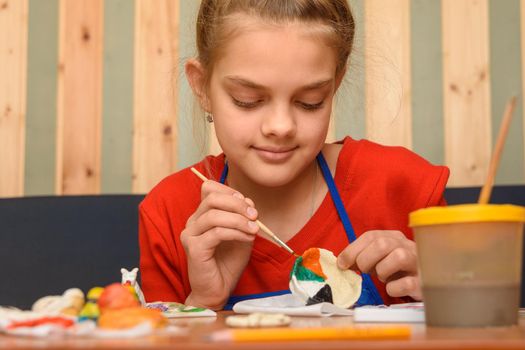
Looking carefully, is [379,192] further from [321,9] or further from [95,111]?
[95,111]

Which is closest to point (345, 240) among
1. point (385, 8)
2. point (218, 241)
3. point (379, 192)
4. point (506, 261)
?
point (379, 192)

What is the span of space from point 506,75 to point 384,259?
4.66 ft

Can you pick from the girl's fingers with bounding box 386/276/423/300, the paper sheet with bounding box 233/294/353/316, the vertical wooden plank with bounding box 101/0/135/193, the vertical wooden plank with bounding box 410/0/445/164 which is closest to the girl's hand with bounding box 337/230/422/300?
the girl's fingers with bounding box 386/276/423/300

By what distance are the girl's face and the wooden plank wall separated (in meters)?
0.98

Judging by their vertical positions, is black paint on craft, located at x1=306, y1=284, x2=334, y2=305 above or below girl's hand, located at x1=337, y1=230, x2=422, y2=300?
below

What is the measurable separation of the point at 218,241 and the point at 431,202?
467 mm

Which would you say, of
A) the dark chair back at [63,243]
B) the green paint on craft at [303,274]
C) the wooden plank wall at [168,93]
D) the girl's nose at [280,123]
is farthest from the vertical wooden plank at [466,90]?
the green paint on craft at [303,274]

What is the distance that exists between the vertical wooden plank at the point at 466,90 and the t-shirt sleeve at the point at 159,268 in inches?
43.4

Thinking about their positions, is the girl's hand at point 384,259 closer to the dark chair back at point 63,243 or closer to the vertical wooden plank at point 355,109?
the dark chair back at point 63,243

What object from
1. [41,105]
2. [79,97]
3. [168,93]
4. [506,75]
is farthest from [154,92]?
[506,75]

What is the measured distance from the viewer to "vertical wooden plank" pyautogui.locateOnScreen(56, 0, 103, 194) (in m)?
2.25

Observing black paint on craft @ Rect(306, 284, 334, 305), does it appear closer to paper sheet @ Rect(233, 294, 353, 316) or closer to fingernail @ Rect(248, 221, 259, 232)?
paper sheet @ Rect(233, 294, 353, 316)

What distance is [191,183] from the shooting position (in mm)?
1466

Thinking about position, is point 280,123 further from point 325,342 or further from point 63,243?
point 63,243
